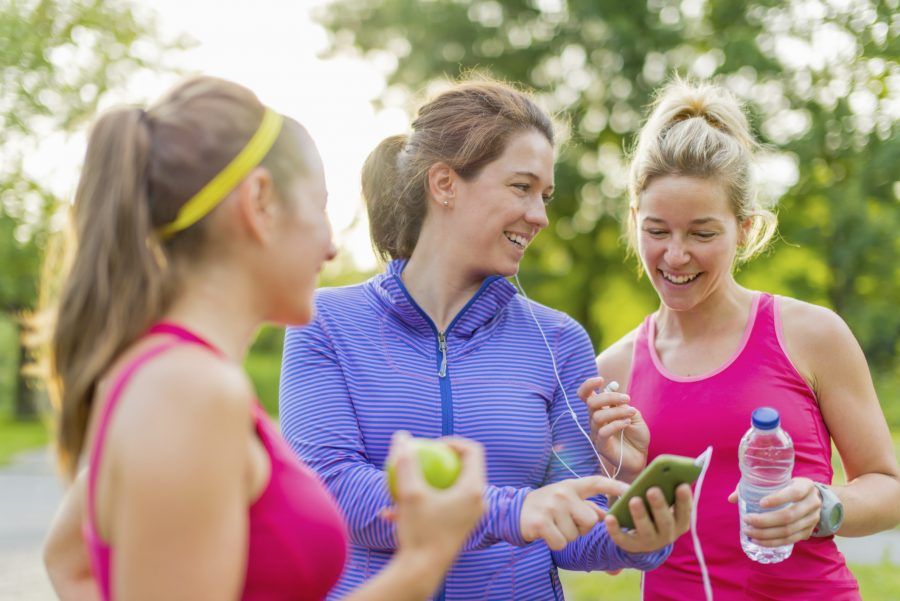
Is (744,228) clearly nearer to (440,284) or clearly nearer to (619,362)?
(619,362)

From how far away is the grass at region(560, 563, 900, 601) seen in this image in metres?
6.06

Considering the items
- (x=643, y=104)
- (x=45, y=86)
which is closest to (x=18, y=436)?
(x=45, y=86)

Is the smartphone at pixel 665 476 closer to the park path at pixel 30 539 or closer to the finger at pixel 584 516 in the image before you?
the finger at pixel 584 516

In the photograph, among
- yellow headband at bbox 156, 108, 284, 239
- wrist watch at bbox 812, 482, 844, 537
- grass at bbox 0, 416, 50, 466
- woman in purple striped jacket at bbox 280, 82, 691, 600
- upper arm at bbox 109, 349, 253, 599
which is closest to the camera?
upper arm at bbox 109, 349, 253, 599

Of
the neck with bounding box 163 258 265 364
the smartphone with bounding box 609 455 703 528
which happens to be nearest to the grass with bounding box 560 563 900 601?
the smartphone with bounding box 609 455 703 528

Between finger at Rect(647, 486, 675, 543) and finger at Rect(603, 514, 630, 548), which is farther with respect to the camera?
finger at Rect(603, 514, 630, 548)

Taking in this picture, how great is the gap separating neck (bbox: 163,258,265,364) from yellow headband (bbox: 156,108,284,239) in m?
0.09

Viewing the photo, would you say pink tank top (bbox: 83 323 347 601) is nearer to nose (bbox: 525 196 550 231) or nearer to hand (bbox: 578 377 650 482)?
hand (bbox: 578 377 650 482)

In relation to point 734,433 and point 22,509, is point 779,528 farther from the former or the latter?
point 22,509

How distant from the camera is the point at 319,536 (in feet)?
5.25

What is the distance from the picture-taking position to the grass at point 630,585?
6.06 m

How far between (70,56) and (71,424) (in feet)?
56.0

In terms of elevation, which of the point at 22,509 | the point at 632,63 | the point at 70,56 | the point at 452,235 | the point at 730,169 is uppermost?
the point at 632,63

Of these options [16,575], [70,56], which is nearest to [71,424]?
[16,575]
